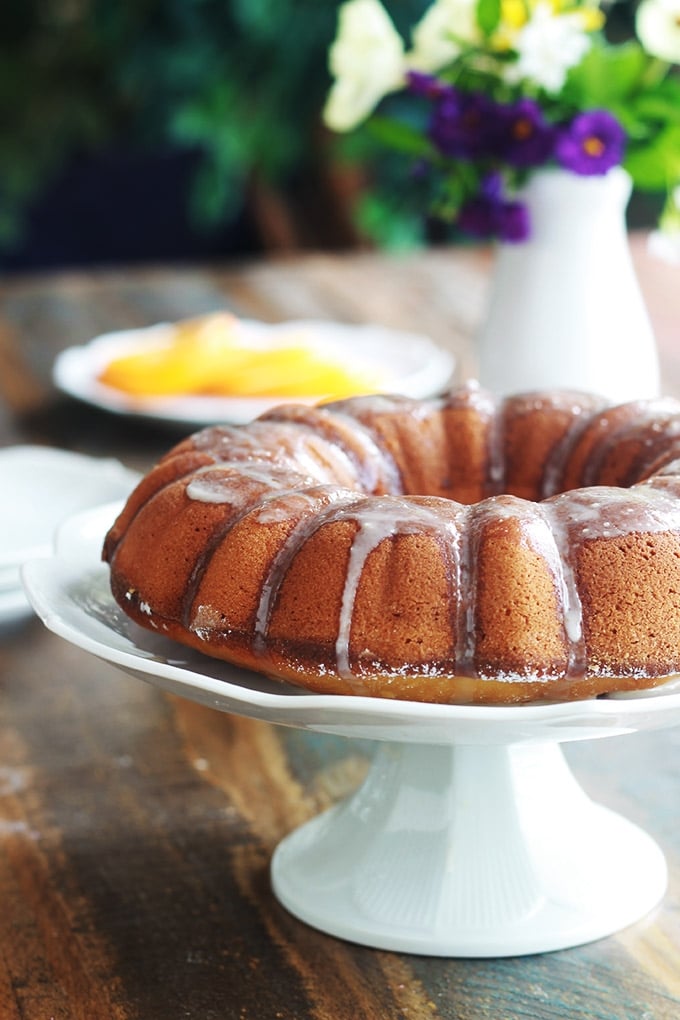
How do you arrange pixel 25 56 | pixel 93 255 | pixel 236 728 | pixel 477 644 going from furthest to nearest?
pixel 25 56, pixel 93 255, pixel 236 728, pixel 477 644

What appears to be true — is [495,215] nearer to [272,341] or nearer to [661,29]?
[661,29]

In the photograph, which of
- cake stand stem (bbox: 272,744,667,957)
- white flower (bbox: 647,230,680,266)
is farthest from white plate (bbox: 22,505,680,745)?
white flower (bbox: 647,230,680,266)

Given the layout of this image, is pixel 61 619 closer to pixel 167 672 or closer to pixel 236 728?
pixel 167 672

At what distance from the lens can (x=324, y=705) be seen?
680 millimetres

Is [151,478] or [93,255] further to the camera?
[93,255]

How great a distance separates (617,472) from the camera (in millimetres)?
916

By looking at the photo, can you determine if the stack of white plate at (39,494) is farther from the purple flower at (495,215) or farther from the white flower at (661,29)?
the white flower at (661,29)

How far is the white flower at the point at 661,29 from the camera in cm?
137

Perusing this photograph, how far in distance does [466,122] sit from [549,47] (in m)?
0.11

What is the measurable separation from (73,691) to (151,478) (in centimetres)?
30

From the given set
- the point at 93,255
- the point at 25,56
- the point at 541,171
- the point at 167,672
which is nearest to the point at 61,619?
the point at 167,672

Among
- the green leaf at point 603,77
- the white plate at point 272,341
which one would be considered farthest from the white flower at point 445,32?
the white plate at point 272,341

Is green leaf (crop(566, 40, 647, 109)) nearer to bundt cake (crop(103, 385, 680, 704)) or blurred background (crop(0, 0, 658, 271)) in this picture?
bundt cake (crop(103, 385, 680, 704))

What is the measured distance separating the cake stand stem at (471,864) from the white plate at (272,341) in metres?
0.79
